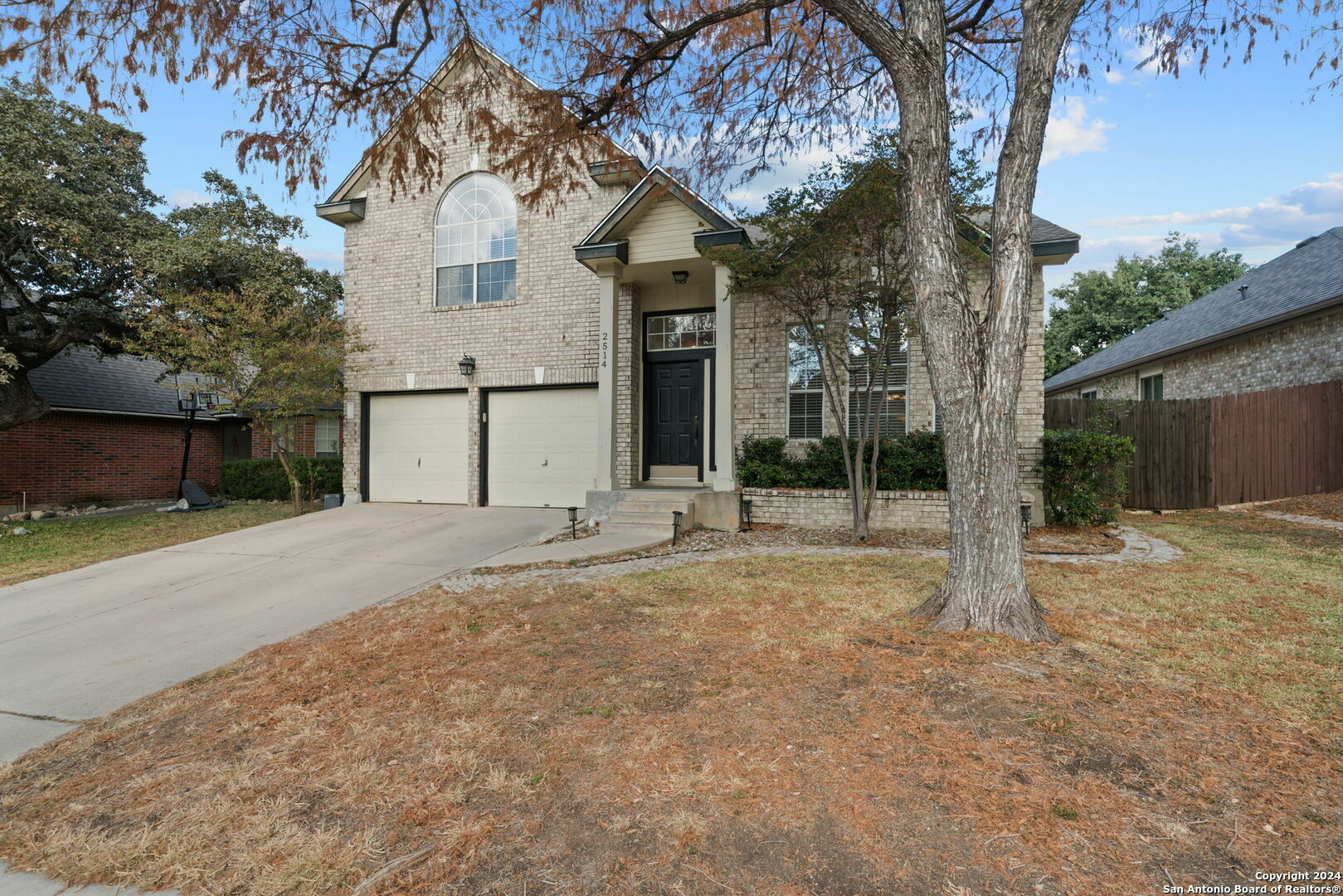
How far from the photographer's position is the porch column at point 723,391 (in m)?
9.48

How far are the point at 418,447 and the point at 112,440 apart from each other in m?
10.5

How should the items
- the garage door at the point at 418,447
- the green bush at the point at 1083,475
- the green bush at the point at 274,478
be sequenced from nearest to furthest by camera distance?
the green bush at the point at 1083,475 → the garage door at the point at 418,447 → the green bush at the point at 274,478

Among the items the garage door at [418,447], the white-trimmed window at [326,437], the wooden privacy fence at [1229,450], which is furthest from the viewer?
the white-trimmed window at [326,437]

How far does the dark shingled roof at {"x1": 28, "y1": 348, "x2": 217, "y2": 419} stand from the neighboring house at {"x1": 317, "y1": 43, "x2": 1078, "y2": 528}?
288 inches

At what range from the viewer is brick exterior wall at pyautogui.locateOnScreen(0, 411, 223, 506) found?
48.5 ft

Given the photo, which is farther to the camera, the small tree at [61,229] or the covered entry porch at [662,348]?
the small tree at [61,229]

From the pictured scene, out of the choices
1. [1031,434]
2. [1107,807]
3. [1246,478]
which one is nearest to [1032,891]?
[1107,807]

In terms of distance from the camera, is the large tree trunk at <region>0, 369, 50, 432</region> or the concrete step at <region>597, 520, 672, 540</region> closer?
the concrete step at <region>597, 520, 672, 540</region>

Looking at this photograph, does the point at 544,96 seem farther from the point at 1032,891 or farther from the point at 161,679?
the point at 1032,891

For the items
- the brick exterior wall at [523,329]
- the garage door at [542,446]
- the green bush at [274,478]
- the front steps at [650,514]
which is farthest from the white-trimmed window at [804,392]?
the green bush at [274,478]

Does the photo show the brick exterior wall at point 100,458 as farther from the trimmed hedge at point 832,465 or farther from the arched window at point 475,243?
the trimmed hedge at point 832,465

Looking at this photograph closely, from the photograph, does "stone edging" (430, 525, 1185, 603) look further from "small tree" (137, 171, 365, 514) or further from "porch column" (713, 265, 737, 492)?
"small tree" (137, 171, 365, 514)

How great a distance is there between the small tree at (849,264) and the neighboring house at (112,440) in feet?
37.4

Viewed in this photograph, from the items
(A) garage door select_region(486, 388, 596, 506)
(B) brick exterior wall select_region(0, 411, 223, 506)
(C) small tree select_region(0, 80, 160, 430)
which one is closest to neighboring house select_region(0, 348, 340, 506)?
(B) brick exterior wall select_region(0, 411, 223, 506)
